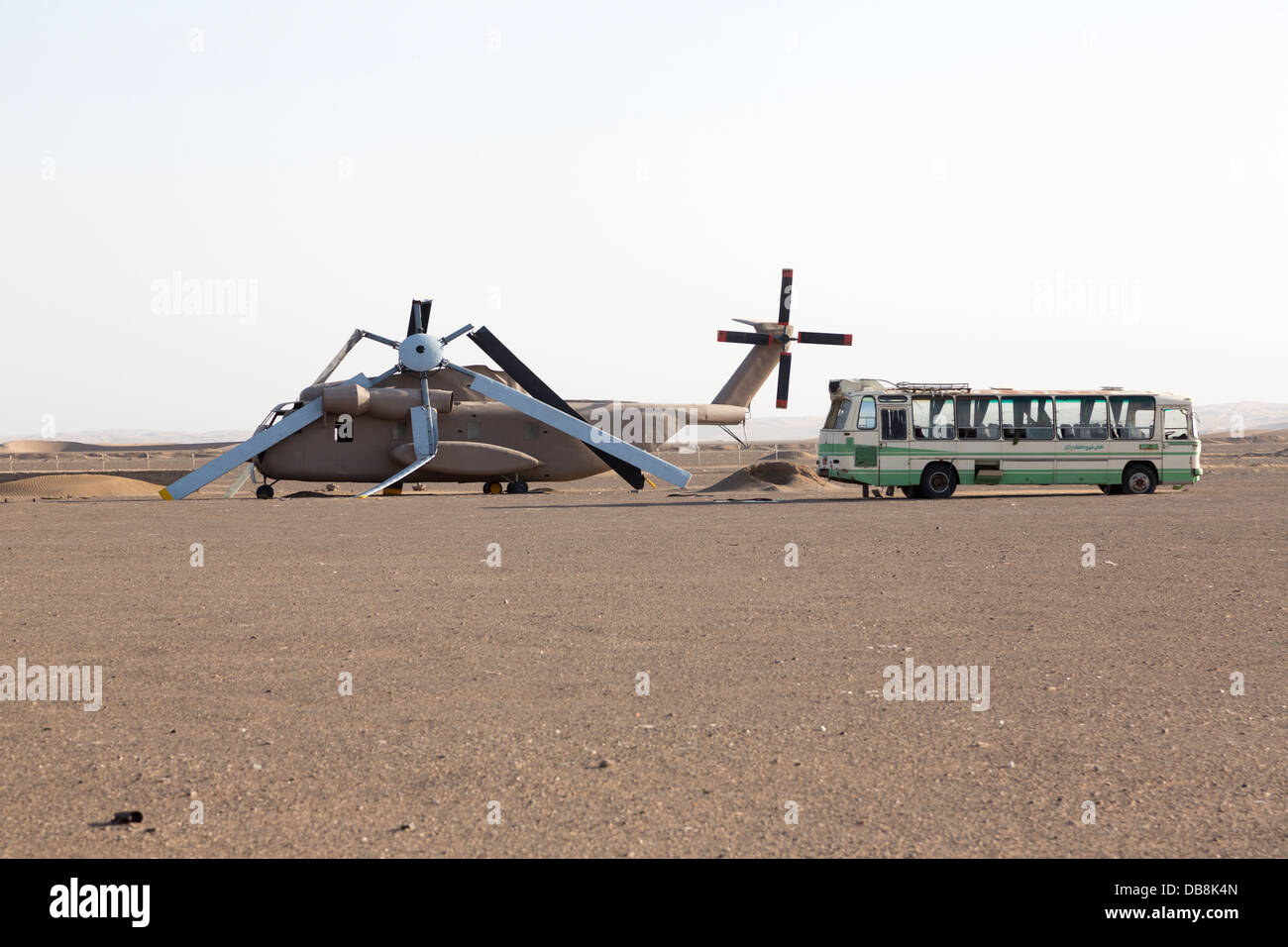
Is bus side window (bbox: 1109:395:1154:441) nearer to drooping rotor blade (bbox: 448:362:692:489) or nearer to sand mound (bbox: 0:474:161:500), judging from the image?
drooping rotor blade (bbox: 448:362:692:489)

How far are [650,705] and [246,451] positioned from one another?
Result: 27.2 m

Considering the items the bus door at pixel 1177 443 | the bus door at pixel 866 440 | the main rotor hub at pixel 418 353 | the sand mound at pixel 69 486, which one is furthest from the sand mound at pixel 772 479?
the sand mound at pixel 69 486

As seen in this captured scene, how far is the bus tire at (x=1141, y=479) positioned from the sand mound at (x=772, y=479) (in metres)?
10.3

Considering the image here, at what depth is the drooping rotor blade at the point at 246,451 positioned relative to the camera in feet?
105

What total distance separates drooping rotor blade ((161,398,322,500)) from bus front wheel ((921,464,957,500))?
17510 mm

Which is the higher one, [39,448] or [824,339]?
[824,339]

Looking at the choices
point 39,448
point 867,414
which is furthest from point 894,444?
point 39,448

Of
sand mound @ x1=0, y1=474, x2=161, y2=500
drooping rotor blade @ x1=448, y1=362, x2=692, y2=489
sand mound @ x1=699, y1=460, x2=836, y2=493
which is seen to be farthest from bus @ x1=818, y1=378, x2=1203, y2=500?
sand mound @ x1=0, y1=474, x2=161, y2=500

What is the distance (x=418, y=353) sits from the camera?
1352 inches

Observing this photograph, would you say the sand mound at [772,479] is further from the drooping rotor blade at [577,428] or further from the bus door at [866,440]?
the bus door at [866,440]

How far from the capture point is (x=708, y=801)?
5.70 meters

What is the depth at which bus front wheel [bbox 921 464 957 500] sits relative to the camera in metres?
29.6

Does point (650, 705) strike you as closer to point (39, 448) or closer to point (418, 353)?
point (418, 353)
